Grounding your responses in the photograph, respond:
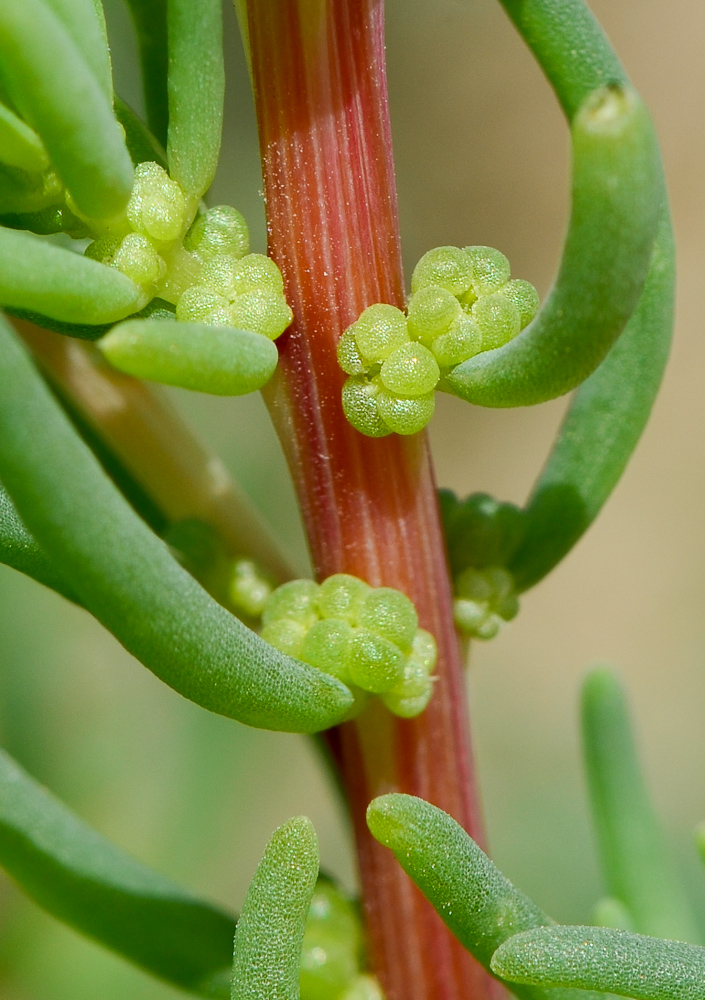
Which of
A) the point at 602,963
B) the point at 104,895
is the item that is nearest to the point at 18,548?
the point at 104,895

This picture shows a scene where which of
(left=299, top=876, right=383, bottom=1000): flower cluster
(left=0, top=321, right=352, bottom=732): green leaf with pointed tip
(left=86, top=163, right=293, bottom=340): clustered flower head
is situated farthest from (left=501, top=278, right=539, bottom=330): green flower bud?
(left=299, top=876, right=383, bottom=1000): flower cluster

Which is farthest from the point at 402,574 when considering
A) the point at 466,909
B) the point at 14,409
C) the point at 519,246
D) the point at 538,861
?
the point at 519,246

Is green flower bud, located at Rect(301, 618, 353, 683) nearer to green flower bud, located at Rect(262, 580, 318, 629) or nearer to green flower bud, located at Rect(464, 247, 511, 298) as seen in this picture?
green flower bud, located at Rect(262, 580, 318, 629)

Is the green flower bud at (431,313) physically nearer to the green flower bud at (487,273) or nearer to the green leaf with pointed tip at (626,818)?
the green flower bud at (487,273)

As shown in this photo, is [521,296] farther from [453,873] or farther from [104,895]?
[104,895]

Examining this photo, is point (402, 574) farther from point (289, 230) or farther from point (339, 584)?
point (289, 230)

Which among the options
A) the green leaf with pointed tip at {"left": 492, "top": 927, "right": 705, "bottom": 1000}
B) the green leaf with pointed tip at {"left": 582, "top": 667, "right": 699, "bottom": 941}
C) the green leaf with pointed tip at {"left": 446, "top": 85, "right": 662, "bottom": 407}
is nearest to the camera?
the green leaf with pointed tip at {"left": 446, "top": 85, "right": 662, "bottom": 407}
